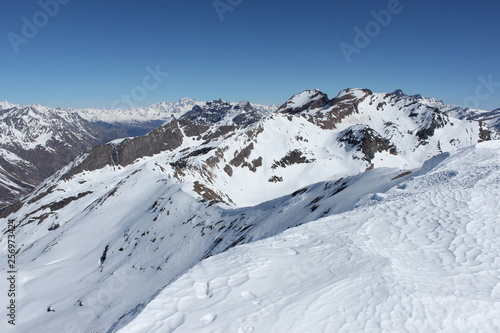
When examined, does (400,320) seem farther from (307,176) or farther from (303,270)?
(307,176)

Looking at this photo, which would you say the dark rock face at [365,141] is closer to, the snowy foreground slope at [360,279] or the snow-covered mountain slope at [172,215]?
the snow-covered mountain slope at [172,215]

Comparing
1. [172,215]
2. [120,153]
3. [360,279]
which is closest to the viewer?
[360,279]

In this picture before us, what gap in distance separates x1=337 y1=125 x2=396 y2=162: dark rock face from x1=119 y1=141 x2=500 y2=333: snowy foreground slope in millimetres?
115445

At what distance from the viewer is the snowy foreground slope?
677cm

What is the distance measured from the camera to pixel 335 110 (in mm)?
176375

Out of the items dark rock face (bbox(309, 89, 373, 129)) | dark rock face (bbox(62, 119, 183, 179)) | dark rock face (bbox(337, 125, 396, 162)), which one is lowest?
dark rock face (bbox(337, 125, 396, 162))

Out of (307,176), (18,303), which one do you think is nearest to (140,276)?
(18,303)

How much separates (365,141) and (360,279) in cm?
12658

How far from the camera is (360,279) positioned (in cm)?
851

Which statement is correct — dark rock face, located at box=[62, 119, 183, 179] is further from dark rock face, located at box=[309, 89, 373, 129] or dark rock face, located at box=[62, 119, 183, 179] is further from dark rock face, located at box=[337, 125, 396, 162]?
dark rock face, located at box=[337, 125, 396, 162]

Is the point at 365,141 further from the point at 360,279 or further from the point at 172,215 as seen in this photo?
the point at 360,279

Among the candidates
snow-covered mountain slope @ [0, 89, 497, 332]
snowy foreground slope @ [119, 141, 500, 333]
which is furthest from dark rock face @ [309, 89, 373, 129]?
snowy foreground slope @ [119, 141, 500, 333]

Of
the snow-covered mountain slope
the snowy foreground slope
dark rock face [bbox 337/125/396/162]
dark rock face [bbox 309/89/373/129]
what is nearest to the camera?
the snowy foreground slope

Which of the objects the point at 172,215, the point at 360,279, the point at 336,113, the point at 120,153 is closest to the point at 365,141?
the point at 336,113
